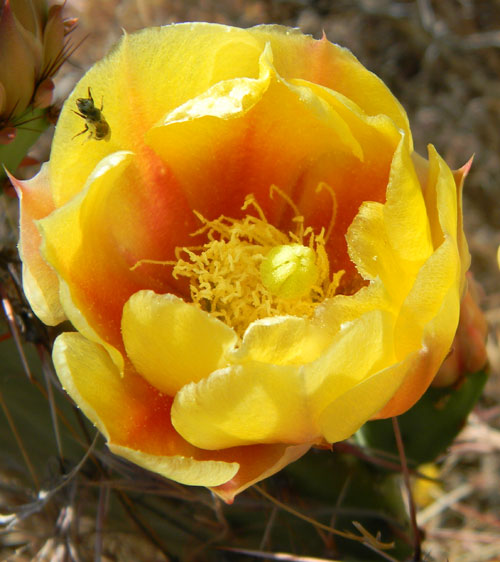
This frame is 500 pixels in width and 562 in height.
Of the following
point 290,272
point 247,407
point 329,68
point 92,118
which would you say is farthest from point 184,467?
point 329,68

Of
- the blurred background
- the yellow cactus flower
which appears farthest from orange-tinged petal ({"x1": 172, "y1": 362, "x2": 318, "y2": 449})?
the blurred background

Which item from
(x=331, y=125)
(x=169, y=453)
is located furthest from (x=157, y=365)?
(x=331, y=125)

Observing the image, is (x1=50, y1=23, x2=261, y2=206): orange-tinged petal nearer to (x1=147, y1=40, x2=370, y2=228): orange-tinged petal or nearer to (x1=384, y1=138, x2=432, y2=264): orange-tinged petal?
(x1=147, y1=40, x2=370, y2=228): orange-tinged petal

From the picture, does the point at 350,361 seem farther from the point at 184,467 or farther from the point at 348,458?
the point at 348,458

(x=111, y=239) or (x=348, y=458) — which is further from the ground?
(x=111, y=239)

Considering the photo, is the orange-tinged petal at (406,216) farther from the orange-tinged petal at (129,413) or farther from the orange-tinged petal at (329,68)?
the orange-tinged petal at (129,413)

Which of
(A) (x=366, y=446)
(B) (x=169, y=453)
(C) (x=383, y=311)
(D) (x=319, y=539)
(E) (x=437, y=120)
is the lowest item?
(E) (x=437, y=120)

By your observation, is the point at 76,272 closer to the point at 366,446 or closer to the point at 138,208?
the point at 138,208
